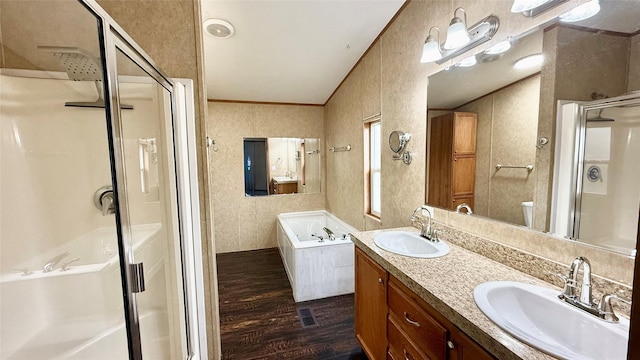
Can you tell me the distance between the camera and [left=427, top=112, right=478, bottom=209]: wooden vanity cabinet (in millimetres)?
1568

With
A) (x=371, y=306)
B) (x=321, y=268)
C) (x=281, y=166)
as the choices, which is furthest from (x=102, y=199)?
(x=281, y=166)

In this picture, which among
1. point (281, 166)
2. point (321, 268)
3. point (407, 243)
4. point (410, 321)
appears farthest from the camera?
point (281, 166)

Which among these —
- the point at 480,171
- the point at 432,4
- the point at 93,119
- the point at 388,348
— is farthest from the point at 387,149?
the point at 93,119

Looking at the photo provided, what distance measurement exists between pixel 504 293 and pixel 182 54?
7.14 ft

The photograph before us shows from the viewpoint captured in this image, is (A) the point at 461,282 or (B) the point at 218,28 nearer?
(A) the point at 461,282

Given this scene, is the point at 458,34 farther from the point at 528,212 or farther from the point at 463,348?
the point at 463,348

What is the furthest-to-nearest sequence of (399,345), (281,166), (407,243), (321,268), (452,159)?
(281,166)
(321,268)
(407,243)
(452,159)
(399,345)

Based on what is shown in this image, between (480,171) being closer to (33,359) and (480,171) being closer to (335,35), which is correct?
(335,35)

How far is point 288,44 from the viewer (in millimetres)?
2496

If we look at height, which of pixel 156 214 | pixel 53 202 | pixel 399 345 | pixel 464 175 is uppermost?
pixel 464 175

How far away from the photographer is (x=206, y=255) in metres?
1.72

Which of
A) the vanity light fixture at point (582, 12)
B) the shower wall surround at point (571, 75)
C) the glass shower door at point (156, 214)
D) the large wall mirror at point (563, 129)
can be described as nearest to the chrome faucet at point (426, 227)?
the large wall mirror at point (563, 129)

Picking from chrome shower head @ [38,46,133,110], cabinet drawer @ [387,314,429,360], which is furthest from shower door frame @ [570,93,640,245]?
chrome shower head @ [38,46,133,110]

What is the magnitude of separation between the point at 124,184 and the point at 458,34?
1.93m
